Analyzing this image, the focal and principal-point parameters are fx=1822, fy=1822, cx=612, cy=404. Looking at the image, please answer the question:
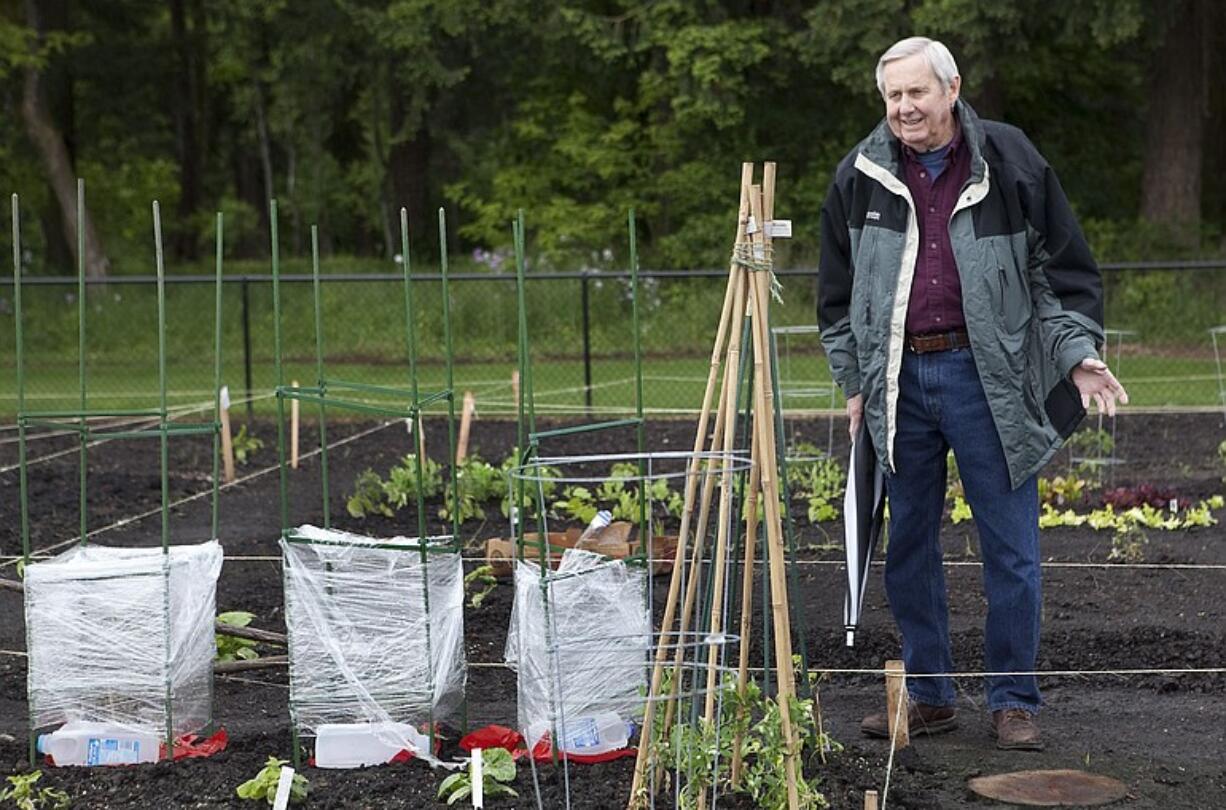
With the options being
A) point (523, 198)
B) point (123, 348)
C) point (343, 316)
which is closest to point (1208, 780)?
point (343, 316)

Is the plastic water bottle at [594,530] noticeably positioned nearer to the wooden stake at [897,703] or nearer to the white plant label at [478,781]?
the wooden stake at [897,703]

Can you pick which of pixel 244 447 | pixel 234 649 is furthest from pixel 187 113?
pixel 234 649

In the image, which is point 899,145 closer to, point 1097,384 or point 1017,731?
point 1097,384

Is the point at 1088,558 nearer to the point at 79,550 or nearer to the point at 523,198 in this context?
the point at 79,550

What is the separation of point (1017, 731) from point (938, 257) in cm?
133

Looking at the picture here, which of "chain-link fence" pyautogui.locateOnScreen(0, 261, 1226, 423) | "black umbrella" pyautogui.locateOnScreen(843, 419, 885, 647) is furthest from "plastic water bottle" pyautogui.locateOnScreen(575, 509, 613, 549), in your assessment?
"chain-link fence" pyautogui.locateOnScreen(0, 261, 1226, 423)

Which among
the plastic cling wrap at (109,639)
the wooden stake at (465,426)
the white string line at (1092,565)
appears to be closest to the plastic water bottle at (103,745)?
the plastic cling wrap at (109,639)

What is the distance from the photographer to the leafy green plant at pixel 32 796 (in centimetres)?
454

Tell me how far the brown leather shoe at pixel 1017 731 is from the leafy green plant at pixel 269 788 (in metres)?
1.91

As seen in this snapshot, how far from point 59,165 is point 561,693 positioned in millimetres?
21829

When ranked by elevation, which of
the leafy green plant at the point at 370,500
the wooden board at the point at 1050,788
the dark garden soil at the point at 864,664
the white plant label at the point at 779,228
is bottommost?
the wooden board at the point at 1050,788

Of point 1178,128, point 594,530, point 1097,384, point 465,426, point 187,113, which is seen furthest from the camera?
point 187,113

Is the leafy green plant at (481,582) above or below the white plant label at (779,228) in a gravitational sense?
below

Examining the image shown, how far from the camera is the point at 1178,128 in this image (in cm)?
2198
